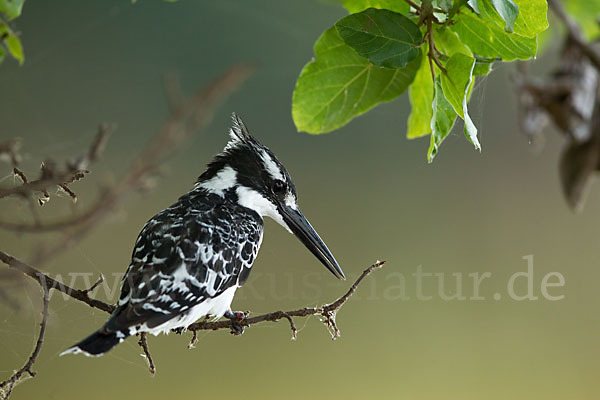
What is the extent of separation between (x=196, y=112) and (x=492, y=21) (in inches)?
16.2

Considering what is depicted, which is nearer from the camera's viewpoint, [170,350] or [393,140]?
[170,350]

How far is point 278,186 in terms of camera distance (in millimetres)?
1255

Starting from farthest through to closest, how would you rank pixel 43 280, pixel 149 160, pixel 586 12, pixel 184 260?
pixel 586 12, pixel 184 260, pixel 43 280, pixel 149 160

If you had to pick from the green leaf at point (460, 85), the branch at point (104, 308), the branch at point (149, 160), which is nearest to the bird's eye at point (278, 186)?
the branch at point (104, 308)

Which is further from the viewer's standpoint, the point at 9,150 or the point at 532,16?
the point at 532,16

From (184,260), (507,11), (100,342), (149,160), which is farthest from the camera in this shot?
(184,260)

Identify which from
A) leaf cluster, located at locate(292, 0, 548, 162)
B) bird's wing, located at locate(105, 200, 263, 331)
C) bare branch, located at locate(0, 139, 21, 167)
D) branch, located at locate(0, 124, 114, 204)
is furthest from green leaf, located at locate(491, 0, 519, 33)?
bird's wing, located at locate(105, 200, 263, 331)

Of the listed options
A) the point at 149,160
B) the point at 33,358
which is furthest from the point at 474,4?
the point at 33,358

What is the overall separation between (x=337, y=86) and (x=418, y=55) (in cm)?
13

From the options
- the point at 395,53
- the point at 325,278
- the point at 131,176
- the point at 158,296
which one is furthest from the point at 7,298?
the point at 325,278

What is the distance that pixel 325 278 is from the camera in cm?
279

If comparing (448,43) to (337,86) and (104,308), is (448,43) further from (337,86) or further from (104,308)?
(104,308)

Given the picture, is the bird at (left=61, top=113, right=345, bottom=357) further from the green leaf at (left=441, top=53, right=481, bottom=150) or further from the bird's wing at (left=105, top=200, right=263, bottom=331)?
the green leaf at (left=441, top=53, right=481, bottom=150)

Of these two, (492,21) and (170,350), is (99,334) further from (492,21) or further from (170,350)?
(170,350)
